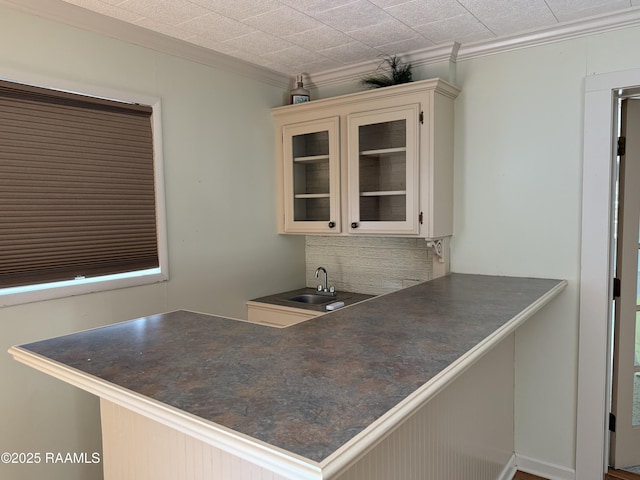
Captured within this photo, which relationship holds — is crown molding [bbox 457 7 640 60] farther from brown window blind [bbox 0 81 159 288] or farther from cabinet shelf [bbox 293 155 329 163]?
brown window blind [bbox 0 81 159 288]

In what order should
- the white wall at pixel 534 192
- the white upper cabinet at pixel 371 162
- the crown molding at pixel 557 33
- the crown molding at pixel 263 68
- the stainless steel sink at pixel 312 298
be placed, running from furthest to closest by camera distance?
1. the stainless steel sink at pixel 312 298
2. the white upper cabinet at pixel 371 162
3. the white wall at pixel 534 192
4. the crown molding at pixel 557 33
5. the crown molding at pixel 263 68

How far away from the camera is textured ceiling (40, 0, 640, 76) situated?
2.03 meters

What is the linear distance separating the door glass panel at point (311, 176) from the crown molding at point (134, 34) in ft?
1.65

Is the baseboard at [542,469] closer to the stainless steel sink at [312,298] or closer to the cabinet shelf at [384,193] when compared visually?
the stainless steel sink at [312,298]

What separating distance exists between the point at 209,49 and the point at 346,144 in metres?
0.95

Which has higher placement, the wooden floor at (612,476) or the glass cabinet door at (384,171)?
the glass cabinet door at (384,171)

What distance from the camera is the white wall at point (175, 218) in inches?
76.4

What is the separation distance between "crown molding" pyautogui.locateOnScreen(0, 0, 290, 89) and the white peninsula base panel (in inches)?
63.7

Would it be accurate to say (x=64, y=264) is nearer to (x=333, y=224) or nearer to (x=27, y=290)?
(x=27, y=290)

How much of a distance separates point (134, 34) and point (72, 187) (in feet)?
2.70

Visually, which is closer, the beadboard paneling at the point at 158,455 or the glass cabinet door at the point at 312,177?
the beadboard paneling at the point at 158,455

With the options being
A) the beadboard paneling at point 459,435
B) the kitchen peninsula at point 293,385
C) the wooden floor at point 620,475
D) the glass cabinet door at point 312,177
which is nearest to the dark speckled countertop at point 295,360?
the kitchen peninsula at point 293,385

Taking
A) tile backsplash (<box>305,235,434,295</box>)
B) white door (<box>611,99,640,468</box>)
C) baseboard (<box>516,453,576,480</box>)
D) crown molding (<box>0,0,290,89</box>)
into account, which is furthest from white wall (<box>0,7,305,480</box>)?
white door (<box>611,99,640,468</box>)

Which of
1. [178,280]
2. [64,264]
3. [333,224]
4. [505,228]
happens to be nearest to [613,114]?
[505,228]
